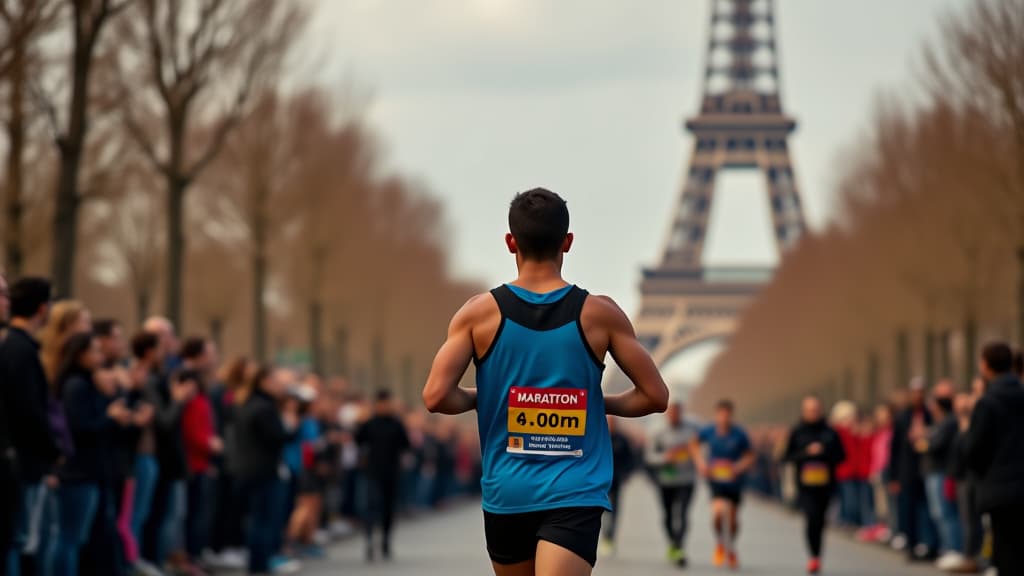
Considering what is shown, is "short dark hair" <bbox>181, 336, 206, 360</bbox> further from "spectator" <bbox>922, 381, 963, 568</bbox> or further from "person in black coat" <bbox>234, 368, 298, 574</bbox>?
"spectator" <bbox>922, 381, 963, 568</bbox>

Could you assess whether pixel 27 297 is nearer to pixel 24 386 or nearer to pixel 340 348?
pixel 24 386

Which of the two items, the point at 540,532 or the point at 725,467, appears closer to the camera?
the point at 540,532

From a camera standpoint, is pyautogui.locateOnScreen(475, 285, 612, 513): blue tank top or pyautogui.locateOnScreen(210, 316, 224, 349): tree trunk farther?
pyautogui.locateOnScreen(210, 316, 224, 349): tree trunk

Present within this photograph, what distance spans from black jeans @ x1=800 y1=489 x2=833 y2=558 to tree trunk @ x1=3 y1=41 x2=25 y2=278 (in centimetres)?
946

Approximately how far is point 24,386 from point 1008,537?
5679 mm

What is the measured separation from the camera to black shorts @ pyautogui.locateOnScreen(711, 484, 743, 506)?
21172 millimetres

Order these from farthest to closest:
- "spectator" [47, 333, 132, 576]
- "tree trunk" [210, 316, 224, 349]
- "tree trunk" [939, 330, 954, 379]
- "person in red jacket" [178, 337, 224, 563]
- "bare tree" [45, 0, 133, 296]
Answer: "tree trunk" [210, 316, 224, 349]
"tree trunk" [939, 330, 954, 379]
"bare tree" [45, 0, 133, 296]
"person in red jacket" [178, 337, 224, 563]
"spectator" [47, 333, 132, 576]

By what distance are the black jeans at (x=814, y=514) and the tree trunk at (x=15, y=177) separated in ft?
31.0

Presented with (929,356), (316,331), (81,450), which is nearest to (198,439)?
(81,450)

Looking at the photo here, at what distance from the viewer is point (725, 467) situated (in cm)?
2119

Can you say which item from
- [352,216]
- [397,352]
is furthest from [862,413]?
[397,352]

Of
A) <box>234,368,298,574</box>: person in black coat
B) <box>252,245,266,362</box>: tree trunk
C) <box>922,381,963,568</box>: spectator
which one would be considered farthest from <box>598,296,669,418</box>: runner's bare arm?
<box>252,245,266,362</box>: tree trunk

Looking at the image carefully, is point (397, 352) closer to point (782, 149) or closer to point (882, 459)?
point (882, 459)

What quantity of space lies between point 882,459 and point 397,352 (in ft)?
139
